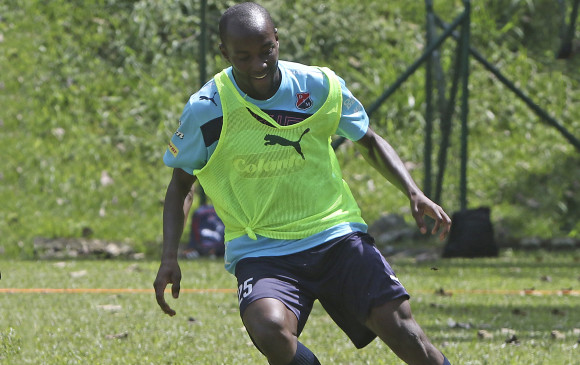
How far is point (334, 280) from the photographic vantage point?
12.8 ft

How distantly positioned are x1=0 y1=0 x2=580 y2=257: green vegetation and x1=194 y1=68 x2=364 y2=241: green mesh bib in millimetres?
7288

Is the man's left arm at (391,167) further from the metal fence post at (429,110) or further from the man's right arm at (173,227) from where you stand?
the metal fence post at (429,110)

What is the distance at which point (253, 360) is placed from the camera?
5234 mm

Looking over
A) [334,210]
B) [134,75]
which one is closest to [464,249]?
[134,75]

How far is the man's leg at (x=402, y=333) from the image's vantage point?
374 cm

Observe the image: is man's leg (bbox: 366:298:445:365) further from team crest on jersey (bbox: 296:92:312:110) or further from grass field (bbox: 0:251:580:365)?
grass field (bbox: 0:251:580:365)

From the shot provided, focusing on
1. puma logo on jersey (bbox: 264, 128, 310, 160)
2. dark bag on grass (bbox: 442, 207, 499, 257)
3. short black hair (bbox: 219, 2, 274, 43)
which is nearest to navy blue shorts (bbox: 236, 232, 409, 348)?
puma logo on jersey (bbox: 264, 128, 310, 160)

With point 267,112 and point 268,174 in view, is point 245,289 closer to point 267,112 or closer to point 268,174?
point 268,174

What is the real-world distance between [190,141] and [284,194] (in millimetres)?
414

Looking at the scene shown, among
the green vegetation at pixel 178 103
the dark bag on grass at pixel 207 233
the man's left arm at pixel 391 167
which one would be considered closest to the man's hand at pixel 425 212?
the man's left arm at pixel 391 167

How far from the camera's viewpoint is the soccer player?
3.80 metres

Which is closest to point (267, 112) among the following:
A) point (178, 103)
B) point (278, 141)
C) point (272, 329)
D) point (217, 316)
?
point (278, 141)

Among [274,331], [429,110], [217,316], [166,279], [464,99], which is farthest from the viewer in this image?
[429,110]

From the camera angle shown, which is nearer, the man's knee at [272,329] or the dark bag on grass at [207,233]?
the man's knee at [272,329]
